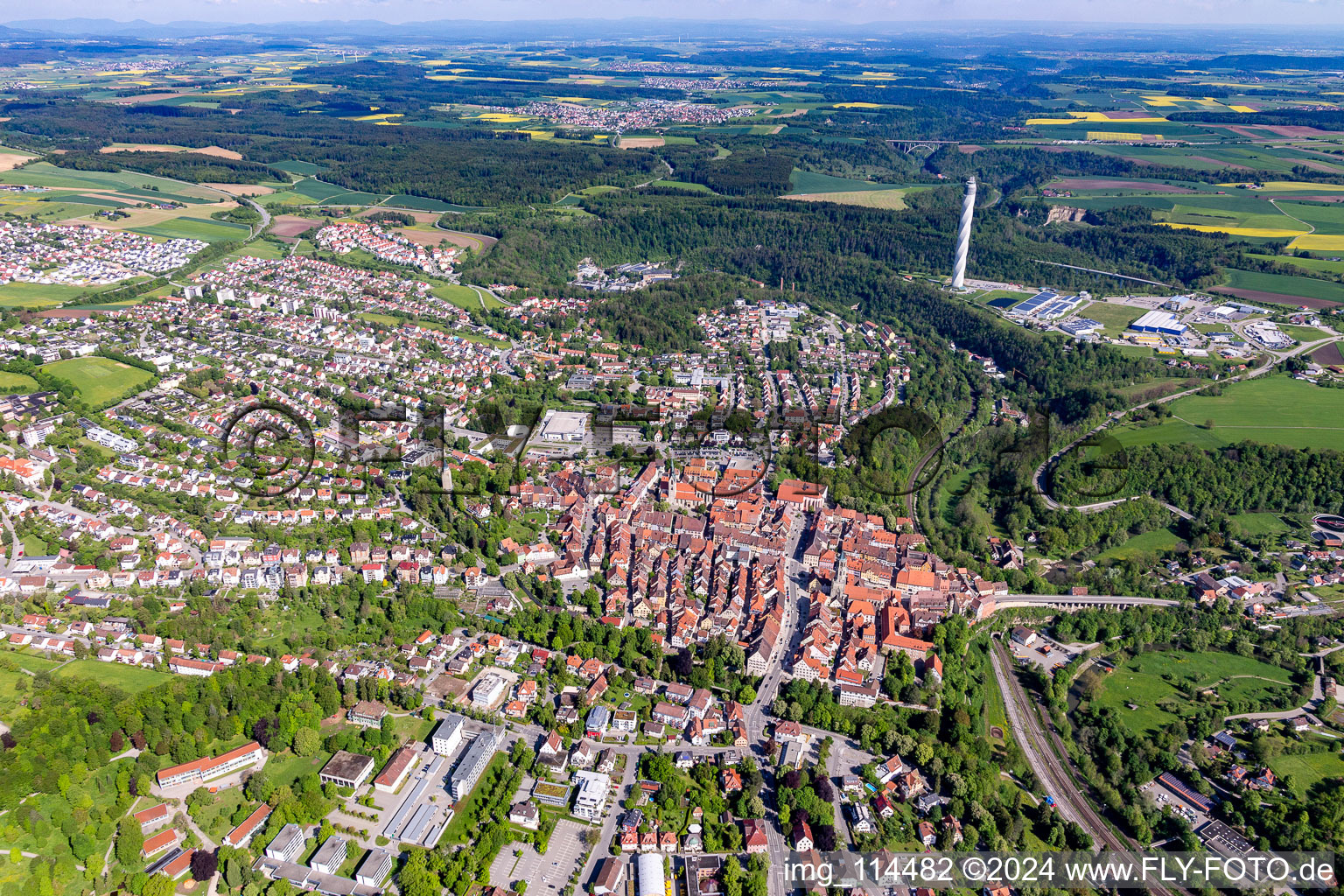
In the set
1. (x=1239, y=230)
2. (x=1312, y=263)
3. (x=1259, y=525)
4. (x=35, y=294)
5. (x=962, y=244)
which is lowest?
(x=1259, y=525)

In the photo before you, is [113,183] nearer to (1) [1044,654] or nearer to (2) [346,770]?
(2) [346,770]

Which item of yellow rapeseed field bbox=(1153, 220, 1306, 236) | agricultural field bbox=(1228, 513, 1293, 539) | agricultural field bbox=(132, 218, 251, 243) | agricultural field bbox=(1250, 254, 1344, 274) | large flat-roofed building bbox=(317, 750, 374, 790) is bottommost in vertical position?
large flat-roofed building bbox=(317, 750, 374, 790)

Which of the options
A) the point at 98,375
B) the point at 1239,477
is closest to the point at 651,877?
the point at 1239,477

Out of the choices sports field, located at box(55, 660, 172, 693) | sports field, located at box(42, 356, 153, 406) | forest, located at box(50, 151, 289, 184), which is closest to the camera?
sports field, located at box(55, 660, 172, 693)

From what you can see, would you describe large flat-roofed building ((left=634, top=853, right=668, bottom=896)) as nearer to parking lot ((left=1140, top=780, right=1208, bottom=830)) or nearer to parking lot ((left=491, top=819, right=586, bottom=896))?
parking lot ((left=491, top=819, right=586, bottom=896))

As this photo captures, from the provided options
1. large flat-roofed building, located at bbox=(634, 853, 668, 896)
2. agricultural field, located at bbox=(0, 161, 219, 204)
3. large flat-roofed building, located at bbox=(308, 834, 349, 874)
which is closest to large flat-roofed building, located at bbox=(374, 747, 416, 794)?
large flat-roofed building, located at bbox=(308, 834, 349, 874)

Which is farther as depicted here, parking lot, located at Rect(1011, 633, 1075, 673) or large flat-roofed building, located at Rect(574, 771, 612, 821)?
parking lot, located at Rect(1011, 633, 1075, 673)
